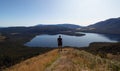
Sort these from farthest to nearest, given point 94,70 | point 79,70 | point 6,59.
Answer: point 6,59, point 94,70, point 79,70

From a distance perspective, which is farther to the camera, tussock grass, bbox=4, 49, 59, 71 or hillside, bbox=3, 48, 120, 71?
tussock grass, bbox=4, 49, 59, 71

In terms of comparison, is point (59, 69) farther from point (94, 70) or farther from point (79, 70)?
point (94, 70)

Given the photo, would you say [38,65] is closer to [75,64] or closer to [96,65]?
[75,64]

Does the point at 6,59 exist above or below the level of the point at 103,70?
below

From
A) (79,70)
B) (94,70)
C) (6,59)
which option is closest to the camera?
(79,70)

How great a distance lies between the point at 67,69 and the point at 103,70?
8.83 feet

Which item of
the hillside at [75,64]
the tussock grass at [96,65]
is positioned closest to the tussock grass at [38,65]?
the hillside at [75,64]

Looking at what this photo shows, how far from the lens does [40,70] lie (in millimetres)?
15445

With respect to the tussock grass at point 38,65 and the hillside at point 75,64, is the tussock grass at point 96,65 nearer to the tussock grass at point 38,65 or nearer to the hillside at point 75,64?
the hillside at point 75,64

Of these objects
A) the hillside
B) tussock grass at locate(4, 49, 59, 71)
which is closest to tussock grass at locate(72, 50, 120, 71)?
the hillside

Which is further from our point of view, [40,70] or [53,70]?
[40,70]

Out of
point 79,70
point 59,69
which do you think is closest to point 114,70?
point 79,70

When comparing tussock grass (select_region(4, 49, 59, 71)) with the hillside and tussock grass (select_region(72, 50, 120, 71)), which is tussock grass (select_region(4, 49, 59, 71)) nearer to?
the hillside

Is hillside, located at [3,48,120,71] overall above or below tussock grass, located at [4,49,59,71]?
above
